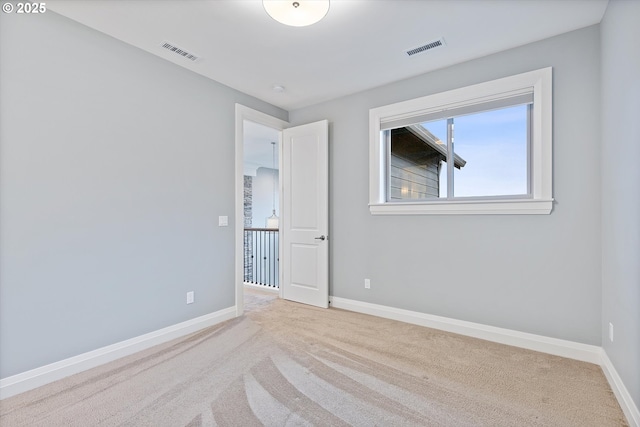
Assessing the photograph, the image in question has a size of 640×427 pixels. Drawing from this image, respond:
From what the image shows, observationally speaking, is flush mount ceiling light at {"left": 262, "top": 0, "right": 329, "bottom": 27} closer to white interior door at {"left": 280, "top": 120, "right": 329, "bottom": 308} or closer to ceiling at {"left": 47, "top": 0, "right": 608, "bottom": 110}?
ceiling at {"left": 47, "top": 0, "right": 608, "bottom": 110}

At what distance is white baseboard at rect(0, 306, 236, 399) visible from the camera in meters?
1.94

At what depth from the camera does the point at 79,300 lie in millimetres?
2238

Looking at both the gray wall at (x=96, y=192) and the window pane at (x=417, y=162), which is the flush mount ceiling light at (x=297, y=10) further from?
the window pane at (x=417, y=162)

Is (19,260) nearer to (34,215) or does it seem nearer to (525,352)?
(34,215)

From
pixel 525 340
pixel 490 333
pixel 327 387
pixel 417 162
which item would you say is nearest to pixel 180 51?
pixel 417 162

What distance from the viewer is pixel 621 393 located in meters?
1.79

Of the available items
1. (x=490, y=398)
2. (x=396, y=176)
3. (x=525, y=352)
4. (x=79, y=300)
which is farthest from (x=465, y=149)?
(x=79, y=300)

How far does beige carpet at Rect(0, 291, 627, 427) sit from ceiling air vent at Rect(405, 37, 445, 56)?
2671 mm

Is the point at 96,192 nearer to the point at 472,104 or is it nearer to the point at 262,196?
the point at 472,104

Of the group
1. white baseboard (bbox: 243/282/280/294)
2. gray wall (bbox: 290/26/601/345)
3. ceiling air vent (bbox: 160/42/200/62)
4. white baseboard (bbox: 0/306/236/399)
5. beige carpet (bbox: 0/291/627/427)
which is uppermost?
ceiling air vent (bbox: 160/42/200/62)

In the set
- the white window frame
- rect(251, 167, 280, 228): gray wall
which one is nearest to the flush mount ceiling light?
the white window frame

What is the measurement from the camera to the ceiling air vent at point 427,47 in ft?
8.36

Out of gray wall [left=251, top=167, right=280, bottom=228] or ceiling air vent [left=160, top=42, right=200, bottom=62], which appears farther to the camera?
gray wall [left=251, top=167, right=280, bottom=228]

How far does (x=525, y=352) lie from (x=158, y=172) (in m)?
3.62
